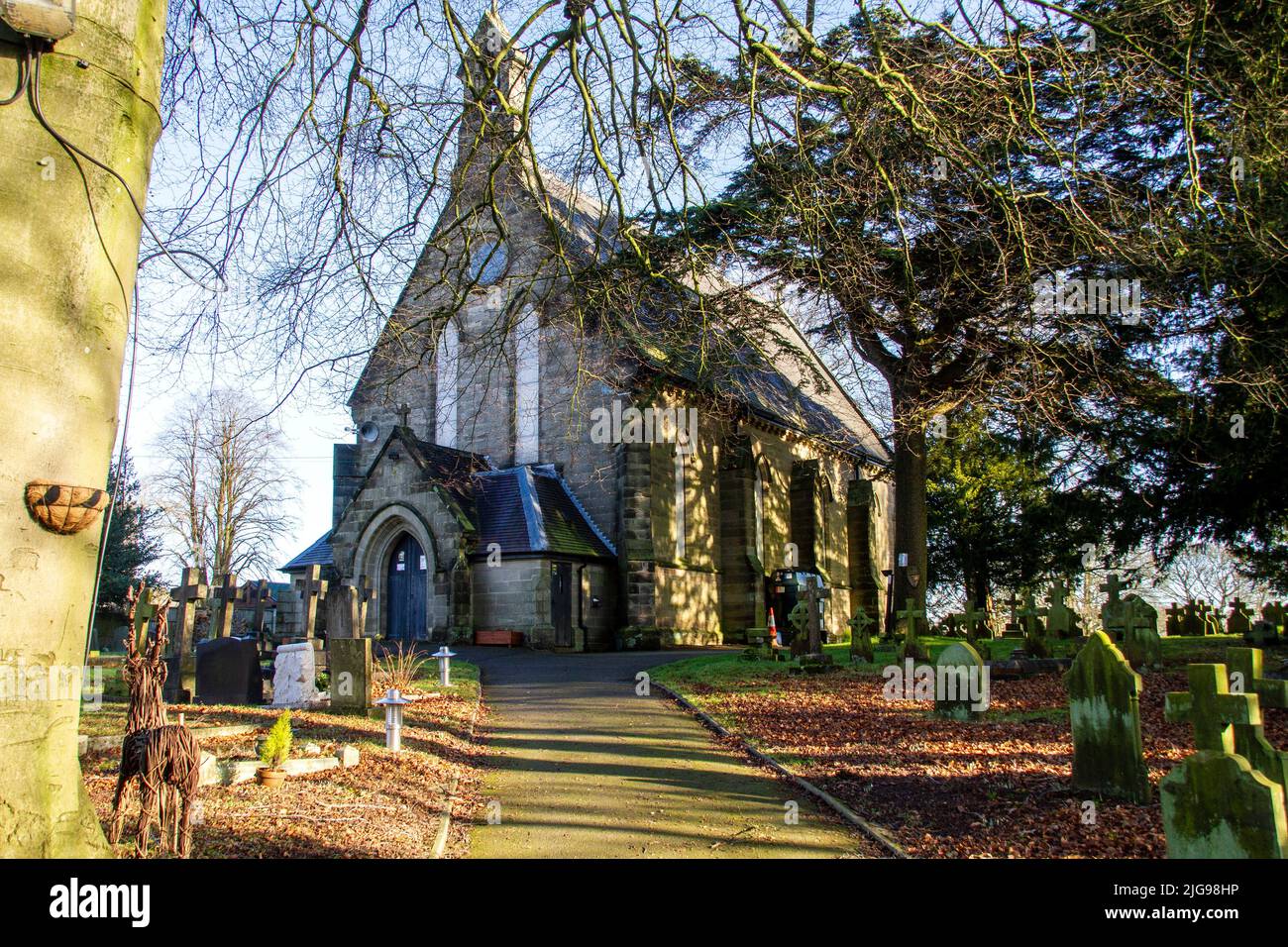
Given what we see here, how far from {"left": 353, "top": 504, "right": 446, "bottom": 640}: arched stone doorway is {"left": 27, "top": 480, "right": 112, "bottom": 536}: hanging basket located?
64.0 ft

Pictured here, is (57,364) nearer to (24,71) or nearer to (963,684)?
(24,71)

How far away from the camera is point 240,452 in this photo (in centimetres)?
3531

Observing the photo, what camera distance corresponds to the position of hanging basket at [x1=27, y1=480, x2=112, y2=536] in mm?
3561

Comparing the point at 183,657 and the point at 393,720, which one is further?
the point at 183,657

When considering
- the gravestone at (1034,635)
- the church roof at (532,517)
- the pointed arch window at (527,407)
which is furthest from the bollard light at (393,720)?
the pointed arch window at (527,407)

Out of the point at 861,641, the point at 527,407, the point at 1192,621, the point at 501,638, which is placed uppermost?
the point at 527,407

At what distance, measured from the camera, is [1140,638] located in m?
13.4

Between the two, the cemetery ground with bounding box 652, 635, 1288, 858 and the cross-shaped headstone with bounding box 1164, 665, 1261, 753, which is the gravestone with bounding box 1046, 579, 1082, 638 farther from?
the cross-shaped headstone with bounding box 1164, 665, 1261, 753

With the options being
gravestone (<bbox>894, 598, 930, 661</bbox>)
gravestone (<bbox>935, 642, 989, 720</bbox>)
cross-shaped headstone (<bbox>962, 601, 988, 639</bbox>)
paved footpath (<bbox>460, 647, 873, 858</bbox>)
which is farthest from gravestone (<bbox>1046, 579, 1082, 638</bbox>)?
paved footpath (<bbox>460, 647, 873, 858</bbox>)

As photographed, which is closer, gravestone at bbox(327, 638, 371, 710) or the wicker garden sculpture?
the wicker garden sculpture

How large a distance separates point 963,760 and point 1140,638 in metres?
6.53

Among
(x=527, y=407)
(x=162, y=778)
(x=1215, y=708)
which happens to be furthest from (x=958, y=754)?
(x=527, y=407)

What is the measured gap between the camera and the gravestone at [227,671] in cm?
1266
